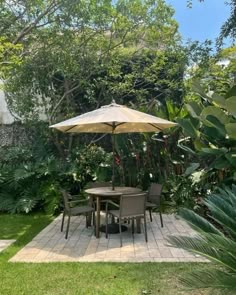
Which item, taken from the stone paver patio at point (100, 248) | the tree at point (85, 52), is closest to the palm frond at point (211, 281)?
the stone paver patio at point (100, 248)

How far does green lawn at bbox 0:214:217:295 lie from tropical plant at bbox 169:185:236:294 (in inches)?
60.2

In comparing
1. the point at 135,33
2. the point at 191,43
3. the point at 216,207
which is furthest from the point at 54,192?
the point at 216,207

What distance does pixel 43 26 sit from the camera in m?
10.5

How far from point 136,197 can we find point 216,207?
11.4 feet

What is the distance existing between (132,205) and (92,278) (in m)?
2.11

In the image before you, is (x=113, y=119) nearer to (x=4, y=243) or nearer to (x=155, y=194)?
(x=155, y=194)

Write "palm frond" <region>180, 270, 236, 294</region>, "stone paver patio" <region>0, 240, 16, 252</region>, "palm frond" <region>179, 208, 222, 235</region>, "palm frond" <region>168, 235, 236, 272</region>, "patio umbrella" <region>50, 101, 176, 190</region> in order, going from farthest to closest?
1. "patio umbrella" <region>50, 101, 176, 190</region>
2. "stone paver patio" <region>0, 240, 16, 252</region>
3. "palm frond" <region>179, 208, 222, 235</region>
4. "palm frond" <region>168, 235, 236, 272</region>
5. "palm frond" <region>180, 270, 236, 294</region>

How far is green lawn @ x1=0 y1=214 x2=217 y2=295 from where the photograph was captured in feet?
14.9

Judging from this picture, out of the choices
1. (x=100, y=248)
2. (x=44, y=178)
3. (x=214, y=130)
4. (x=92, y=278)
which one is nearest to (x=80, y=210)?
(x=100, y=248)

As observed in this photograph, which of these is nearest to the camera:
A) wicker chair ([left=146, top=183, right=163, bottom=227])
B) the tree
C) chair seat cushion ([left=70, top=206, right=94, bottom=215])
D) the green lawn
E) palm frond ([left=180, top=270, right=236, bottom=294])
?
palm frond ([left=180, top=270, right=236, bottom=294])

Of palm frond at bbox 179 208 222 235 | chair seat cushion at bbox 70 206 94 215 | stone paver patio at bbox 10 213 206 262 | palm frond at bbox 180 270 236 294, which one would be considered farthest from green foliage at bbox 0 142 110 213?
palm frond at bbox 180 270 236 294

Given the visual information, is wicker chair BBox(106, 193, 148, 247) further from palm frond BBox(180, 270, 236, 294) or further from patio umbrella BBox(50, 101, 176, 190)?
palm frond BBox(180, 270, 236, 294)

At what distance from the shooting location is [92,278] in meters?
4.94

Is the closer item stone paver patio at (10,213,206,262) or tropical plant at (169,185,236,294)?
tropical plant at (169,185,236,294)
